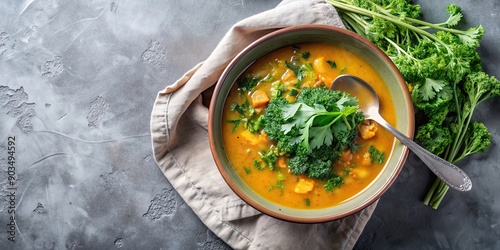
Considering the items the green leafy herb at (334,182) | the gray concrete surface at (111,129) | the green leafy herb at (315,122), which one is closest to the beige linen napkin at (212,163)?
the gray concrete surface at (111,129)

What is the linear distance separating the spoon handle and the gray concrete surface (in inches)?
20.6

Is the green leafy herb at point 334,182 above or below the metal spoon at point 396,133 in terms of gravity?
below

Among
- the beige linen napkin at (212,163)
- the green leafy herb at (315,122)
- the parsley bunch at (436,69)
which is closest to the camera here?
the green leafy herb at (315,122)

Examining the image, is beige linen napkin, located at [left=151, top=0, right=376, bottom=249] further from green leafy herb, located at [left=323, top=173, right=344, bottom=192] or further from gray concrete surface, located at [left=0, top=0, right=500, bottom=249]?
green leafy herb, located at [left=323, top=173, right=344, bottom=192]

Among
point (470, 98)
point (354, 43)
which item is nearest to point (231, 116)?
point (354, 43)

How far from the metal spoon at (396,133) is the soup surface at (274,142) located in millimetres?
66

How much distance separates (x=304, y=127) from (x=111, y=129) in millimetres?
1474

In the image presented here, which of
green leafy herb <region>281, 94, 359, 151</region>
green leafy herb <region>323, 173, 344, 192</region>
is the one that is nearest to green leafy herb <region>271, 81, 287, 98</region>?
green leafy herb <region>281, 94, 359, 151</region>

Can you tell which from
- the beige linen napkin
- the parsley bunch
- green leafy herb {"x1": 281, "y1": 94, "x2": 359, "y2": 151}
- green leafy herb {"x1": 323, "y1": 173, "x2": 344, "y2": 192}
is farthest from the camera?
the beige linen napkin

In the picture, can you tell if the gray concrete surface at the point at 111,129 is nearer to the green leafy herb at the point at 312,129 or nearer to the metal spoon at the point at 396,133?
the metal spoon at the point at 396,133

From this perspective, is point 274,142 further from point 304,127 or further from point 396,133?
point 396,133

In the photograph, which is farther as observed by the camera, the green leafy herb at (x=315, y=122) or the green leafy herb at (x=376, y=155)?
the green leafy herb at (x=376, y=155)

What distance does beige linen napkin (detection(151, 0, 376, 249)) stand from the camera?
3191 mm

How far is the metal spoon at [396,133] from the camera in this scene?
9.27ft
